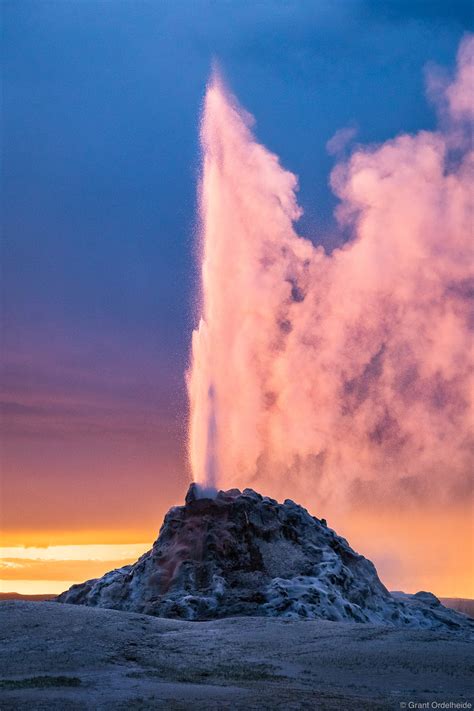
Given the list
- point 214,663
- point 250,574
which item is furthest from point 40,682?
point 250,574

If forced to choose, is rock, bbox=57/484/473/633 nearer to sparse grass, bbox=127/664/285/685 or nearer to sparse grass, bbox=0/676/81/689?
sparse grass, bbox=127/664/285/685

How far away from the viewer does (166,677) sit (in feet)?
94.0

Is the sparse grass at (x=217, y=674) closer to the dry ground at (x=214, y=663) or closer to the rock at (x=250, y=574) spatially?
the dry ground at (x=214, y=663)

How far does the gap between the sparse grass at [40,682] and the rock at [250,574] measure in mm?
17920

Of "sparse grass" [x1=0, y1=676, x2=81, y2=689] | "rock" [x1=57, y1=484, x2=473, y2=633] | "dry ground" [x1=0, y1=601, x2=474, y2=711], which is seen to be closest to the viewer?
"dry ground" [x1=0, y1=601, x2=474, y2=711]

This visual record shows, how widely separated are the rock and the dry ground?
699cm

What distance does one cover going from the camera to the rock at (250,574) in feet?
151

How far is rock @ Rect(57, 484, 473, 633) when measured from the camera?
4594 cm

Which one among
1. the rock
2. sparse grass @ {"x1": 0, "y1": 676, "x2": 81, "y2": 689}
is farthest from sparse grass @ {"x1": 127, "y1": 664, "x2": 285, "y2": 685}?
the rock

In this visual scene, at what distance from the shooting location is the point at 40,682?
26.4 metres

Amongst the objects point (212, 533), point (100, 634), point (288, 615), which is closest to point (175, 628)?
point (100, 634)

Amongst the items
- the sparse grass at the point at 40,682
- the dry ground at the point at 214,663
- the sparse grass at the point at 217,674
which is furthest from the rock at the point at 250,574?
the sparse grass at the point at 40,682

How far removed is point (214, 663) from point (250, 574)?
1821 cm

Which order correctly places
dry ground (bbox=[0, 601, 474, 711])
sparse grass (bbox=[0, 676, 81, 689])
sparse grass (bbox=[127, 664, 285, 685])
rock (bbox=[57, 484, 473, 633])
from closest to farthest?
dry ground (bbox=[0, 601, 474, 711]) < sparse grass (bbox=[0, 676, 81, 689]) < sparse grass (bbox=[127, 664, 285, 685]) < rock (bbox=[57, 484, 473, 633])
